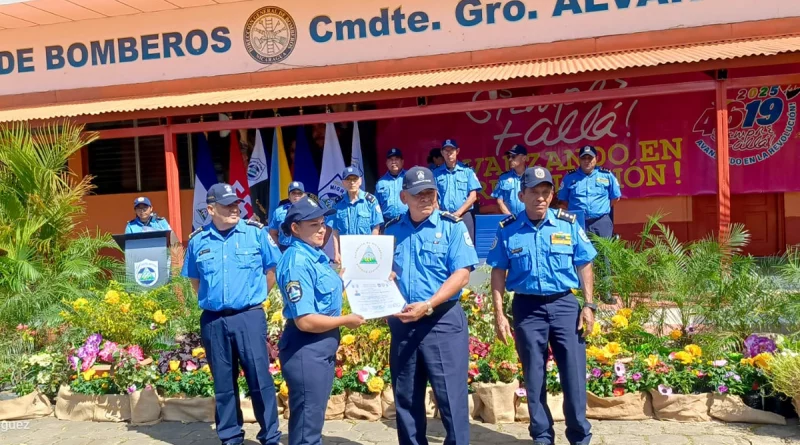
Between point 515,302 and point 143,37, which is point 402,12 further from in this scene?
point 515,302

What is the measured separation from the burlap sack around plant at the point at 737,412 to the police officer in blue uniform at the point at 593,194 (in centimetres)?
331

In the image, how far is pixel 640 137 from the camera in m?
9.97

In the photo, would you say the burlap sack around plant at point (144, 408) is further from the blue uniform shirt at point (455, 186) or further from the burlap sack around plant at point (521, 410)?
the blue uniform shirt at point (455, 186)

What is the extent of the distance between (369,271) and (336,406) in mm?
1809

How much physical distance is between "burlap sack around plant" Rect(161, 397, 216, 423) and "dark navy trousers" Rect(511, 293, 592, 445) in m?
2.38

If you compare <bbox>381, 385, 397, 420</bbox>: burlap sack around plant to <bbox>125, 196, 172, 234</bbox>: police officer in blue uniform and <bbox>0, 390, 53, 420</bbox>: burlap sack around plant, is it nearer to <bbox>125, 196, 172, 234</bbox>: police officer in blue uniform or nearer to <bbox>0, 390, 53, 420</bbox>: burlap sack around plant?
<bbox>0, 390, 53, 420</bbox>: burlap sack around plant

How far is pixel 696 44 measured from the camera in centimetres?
903

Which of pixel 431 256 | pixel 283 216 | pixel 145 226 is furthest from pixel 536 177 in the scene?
pixel 145 226

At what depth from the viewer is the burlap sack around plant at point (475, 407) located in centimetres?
523

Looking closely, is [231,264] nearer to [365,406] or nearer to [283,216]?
[365,406]

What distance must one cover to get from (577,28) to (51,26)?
7.62 meters

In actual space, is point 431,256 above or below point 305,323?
above

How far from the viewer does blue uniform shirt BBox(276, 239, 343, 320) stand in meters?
3.82

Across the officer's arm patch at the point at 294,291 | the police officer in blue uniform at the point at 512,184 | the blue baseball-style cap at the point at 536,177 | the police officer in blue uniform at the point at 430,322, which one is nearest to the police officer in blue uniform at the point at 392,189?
the police officer in blue uniform at the point at 512,184
